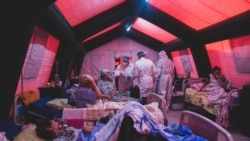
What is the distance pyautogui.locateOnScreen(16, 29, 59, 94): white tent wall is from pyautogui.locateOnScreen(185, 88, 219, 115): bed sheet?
13.3 feet

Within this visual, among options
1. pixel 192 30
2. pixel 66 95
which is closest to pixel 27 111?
pixel 66 95

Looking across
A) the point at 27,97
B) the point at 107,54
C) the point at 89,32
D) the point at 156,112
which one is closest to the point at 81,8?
the point at 89,32

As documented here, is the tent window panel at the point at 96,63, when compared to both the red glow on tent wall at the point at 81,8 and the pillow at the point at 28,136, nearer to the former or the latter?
the red glow on tent wall at the point at 81,8

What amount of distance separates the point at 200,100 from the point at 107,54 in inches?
293

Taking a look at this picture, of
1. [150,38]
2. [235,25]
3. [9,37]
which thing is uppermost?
[150,38]

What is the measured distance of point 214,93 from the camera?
5.77 m

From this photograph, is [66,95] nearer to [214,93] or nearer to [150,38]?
[214,93]

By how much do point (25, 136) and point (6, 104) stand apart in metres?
0.49

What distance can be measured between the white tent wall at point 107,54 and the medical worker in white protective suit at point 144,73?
19.2ft

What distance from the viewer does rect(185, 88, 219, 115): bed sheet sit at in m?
5.62

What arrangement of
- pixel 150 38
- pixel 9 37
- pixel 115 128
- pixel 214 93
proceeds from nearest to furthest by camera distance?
pixel 115 128 → pixel 9 37 → pixel 214 93 → pixel 150 38

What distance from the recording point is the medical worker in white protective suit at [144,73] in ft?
→ 22.5

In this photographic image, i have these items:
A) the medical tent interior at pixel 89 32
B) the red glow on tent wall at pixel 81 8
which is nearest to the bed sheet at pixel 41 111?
the medical tent interior at pixel 89 32

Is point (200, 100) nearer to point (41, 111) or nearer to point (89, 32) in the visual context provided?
point (89, 32)
